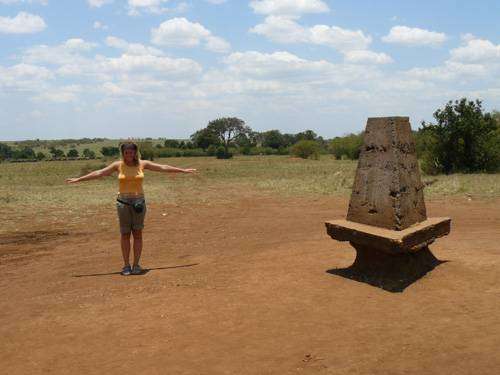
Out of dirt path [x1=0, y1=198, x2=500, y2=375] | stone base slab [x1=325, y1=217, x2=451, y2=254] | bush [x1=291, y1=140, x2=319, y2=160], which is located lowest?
dirt path [x1=0, y1=198, x2=500, y2=375]

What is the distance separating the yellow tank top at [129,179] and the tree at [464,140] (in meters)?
20.8

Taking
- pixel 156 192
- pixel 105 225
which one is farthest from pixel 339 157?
pixel 105 225

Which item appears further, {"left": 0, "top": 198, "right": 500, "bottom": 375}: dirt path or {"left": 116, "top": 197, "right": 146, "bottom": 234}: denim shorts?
{"left": 116, "top": 197, "right": 146, "bottom": 234}: denim shorts

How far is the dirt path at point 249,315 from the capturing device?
12.4ft

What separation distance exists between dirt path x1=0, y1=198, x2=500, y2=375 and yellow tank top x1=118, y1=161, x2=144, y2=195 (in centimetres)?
110

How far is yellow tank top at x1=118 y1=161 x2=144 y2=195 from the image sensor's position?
6312 millimetres

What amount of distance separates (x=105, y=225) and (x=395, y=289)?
8334 mm

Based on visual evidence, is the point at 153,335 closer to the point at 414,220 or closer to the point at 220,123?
the point at 414,220

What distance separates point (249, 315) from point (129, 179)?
2.57 meters

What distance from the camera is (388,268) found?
18.2 ft

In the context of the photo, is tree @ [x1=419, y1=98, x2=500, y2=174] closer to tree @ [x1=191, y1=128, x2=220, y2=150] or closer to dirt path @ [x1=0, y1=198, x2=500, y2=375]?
dirt path @ [x1=0, y1=198, x2=500, y2=375]

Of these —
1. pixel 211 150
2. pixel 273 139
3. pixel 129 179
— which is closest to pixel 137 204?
pixel 129 179

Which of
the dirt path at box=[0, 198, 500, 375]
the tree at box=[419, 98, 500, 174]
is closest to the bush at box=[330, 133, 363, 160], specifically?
the tree at box=[419, 98, 500, 174]

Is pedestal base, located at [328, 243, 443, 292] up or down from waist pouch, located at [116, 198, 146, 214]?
down
